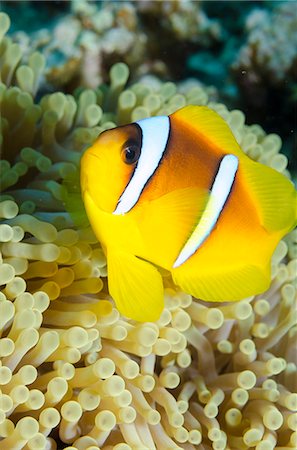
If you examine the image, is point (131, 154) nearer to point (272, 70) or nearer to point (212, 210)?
point (212, 210)

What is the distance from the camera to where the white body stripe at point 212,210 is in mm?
975

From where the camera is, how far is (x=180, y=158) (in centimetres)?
95

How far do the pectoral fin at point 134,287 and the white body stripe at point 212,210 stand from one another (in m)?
0.05

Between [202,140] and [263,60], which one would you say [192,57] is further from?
[202,140]

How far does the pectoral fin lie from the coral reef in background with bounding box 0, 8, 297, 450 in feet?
0.22

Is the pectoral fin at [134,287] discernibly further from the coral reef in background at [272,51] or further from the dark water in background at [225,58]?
the coral reef in background at [272,51]

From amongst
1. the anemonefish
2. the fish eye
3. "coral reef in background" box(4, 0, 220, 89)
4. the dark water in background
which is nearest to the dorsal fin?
the anemonefish

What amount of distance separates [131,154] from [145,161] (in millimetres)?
30

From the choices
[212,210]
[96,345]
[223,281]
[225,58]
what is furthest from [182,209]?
[225,58]

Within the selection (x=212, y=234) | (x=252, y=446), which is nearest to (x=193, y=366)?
(x=252, y=446)

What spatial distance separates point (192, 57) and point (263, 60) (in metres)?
0.31

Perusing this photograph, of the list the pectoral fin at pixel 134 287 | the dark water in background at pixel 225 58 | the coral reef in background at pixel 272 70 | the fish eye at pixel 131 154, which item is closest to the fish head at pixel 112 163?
the fish eye at pixel 131 154

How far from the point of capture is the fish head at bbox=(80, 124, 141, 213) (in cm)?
87

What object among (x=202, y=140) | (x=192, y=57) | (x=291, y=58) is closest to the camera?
(x=202, y=140)
